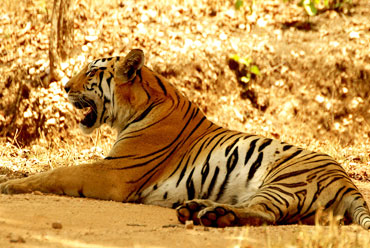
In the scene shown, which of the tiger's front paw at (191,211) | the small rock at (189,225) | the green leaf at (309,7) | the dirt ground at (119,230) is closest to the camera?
the dirt ground at (119,230)

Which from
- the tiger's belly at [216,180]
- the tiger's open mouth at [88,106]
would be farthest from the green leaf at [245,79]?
the tiger's belly at [216,180]

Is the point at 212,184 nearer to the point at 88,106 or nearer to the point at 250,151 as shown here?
the point at 250,151

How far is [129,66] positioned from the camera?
18.4 ft

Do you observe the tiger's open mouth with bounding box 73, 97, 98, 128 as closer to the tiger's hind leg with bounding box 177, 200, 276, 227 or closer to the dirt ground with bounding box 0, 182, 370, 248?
the dirt ground with bounding box 0, 182, 370, 248

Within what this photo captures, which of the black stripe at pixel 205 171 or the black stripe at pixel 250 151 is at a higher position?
the black stripe at pixel 250 151

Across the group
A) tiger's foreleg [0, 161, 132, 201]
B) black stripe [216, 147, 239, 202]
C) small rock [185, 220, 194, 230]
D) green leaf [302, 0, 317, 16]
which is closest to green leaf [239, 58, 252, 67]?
green leaf [302, 0, 317, 16]

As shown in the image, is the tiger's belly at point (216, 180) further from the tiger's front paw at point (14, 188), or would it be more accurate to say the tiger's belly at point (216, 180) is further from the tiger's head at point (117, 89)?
the tiger's front paw at point (14, 188)

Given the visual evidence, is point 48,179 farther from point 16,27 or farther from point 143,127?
point 16,27

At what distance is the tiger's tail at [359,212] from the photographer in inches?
158

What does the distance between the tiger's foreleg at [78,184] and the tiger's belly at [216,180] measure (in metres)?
0.31

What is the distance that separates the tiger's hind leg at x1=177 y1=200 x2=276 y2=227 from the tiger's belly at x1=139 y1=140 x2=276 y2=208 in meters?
0.58

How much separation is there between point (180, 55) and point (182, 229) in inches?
265

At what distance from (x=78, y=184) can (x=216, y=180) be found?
1.17m

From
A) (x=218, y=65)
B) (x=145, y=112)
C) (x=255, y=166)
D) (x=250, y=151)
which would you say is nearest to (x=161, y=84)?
(x=145, y=112)
